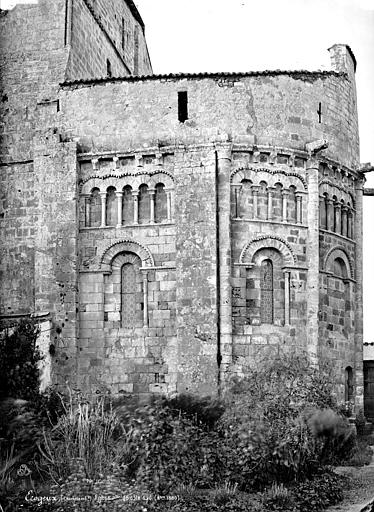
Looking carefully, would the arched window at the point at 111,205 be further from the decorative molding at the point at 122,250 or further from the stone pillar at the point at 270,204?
the stone pillar at the point at 270,204

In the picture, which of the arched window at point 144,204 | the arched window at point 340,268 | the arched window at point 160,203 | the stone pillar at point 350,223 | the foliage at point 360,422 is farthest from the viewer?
the stone pillar at point 350,223

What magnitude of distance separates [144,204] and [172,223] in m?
1.09

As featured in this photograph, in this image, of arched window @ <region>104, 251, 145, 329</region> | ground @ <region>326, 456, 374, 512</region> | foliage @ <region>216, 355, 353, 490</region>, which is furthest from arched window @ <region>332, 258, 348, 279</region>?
ground @ <region>326, 456, 374, 512</region>

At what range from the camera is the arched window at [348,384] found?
29.2 metres

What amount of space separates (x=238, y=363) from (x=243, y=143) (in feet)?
20.3

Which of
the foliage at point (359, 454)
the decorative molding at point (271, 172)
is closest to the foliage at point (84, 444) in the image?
the foliage at point (359, 454)

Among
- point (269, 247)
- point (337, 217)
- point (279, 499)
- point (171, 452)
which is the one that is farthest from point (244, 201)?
point (279, 499)

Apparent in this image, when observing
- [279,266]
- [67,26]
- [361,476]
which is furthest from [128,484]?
[67,26]

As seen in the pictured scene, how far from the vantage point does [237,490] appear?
1891 cm

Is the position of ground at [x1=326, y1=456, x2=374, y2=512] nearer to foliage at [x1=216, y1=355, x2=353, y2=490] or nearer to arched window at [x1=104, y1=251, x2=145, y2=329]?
foliage at [x1=216, y1=355, x2=353, y2=490]

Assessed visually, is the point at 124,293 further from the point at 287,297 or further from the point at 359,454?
the point at 359,454

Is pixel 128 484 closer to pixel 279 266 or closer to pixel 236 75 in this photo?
pixel 279 266

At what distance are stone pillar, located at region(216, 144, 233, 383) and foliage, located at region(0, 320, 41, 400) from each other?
499 cm

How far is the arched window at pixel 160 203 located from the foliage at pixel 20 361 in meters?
4.66
